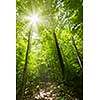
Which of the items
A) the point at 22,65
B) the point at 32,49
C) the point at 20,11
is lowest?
the point at 22,65

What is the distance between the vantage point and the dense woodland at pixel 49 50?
2.05 metres

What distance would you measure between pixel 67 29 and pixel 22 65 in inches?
19.2

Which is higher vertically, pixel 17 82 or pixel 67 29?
pixel 67 29

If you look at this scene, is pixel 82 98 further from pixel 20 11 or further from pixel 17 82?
pixel 20 11

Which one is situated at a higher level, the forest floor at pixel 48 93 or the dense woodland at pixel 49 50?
the dense woodland at pixel 49 50

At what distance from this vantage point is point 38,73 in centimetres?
208

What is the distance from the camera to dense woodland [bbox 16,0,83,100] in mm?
2049

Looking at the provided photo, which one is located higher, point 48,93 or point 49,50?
point 49,50

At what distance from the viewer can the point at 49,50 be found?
2094 mm

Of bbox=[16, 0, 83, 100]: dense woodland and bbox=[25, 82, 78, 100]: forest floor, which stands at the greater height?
bbox=[16, 0, 83, 100]: dense woodland
